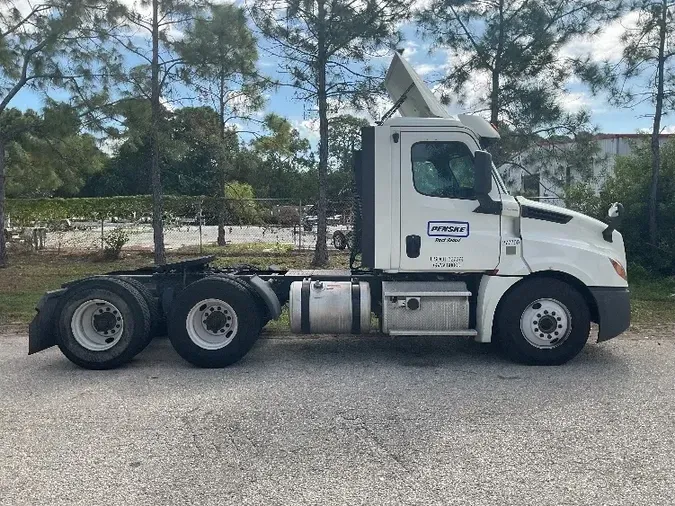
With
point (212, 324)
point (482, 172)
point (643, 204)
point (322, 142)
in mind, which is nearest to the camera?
point (482, 172)

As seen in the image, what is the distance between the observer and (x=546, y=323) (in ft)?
22.1

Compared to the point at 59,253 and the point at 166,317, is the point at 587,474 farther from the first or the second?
the point at 59,253

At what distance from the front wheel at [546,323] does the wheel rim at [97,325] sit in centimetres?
433

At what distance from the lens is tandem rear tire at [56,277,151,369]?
6648mm

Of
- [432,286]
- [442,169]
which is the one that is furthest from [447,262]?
[442,169]

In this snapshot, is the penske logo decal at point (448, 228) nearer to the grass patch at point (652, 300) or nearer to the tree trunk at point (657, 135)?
the grass patch at point (652, 300)

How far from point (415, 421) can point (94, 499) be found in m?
2.52

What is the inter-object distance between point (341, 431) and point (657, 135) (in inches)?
490

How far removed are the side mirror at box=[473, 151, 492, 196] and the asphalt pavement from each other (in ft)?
6.58

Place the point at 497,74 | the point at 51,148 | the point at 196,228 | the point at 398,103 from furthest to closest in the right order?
the point at 196,228
the point at 51,148
the point at 497,74
the point at 398,103

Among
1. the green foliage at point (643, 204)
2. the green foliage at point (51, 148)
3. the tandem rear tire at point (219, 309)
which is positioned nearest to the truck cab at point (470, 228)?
the tandem rear tire at point (219, 309)

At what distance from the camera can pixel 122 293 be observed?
22.0 feet

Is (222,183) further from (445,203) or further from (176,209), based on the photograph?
(445,203)

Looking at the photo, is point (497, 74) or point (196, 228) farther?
point (196, 228)
